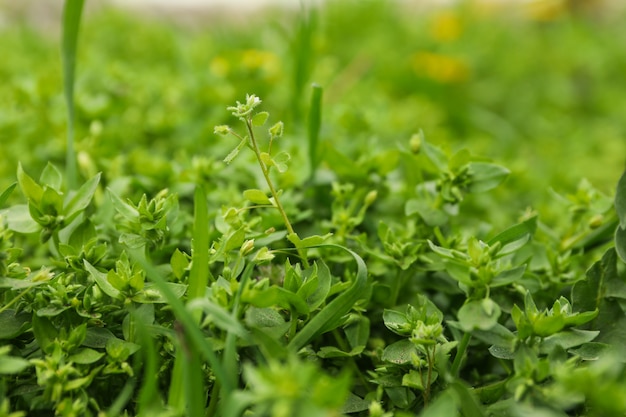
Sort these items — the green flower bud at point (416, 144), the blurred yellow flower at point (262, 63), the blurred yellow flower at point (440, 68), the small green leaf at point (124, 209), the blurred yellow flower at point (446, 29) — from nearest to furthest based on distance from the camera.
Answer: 1. the small green leaf at point (124, 209)
2. the green flower bud at point (416, 144)
3. the blurred yellow flower at point (262, 63)
4. the blurred yellow flower at point (440, 68)
5. the blurred yellow flower at point (446, 29)

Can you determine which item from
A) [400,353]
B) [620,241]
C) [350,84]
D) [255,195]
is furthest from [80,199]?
[350,84]

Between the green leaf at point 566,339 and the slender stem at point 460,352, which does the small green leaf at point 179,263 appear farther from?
the green leaf at point 566,339

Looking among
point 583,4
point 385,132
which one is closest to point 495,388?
point 385,132

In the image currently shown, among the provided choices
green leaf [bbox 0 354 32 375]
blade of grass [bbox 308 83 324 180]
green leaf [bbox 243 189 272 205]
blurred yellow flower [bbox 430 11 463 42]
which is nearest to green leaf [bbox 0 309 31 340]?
green leaf [bbox 0 354 32 375]

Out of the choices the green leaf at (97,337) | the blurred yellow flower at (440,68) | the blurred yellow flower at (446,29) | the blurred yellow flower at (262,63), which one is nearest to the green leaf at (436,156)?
the green leaf at (97,337)

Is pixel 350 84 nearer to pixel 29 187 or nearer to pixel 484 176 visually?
pixel 484 176

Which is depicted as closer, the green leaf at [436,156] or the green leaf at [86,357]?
the green leaf at [86,357]

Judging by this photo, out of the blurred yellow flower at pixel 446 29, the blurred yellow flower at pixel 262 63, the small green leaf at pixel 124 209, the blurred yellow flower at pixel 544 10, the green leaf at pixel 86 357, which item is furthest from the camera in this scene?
the blurred yellow flower at pixel 544 10

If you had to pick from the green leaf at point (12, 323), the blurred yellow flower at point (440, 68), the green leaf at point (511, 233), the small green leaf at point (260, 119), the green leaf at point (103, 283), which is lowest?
the blurred yellow flower at point (440, 68)
